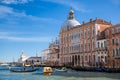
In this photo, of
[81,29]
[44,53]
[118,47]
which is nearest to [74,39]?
[81,29]

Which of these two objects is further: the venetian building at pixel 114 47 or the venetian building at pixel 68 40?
the venetian building at pixel 68 40

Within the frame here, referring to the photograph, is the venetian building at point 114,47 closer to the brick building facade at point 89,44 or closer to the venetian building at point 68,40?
the brick building facade at point 89,44

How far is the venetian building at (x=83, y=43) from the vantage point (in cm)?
6367

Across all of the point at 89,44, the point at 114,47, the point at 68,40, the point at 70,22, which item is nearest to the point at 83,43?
the point at 89,44

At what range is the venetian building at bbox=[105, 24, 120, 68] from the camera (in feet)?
179

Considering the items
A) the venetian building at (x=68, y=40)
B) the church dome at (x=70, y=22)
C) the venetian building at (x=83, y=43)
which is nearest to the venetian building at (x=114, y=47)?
the venetian building at (x=83, y=43)

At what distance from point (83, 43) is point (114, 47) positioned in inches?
631

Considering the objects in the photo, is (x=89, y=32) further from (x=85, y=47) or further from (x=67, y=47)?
(x=67, y=47)

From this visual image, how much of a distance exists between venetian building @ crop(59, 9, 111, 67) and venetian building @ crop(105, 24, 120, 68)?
257cm

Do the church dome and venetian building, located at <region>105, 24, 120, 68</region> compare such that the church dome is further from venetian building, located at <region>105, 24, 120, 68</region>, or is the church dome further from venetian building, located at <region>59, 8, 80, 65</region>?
venetian building, located at <region>105, 24, 120, 68</region>

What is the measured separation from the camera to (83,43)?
7044cm

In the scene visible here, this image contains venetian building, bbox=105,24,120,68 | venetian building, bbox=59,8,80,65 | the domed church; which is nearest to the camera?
venetian building, bbox=105,24,120,68

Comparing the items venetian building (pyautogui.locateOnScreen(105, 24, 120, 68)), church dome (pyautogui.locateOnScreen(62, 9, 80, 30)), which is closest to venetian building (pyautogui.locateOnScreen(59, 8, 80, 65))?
church dome (pyautogui.locateOnScreen(62, 9, 80, 30))

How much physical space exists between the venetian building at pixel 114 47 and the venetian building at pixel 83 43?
2.57 meters
